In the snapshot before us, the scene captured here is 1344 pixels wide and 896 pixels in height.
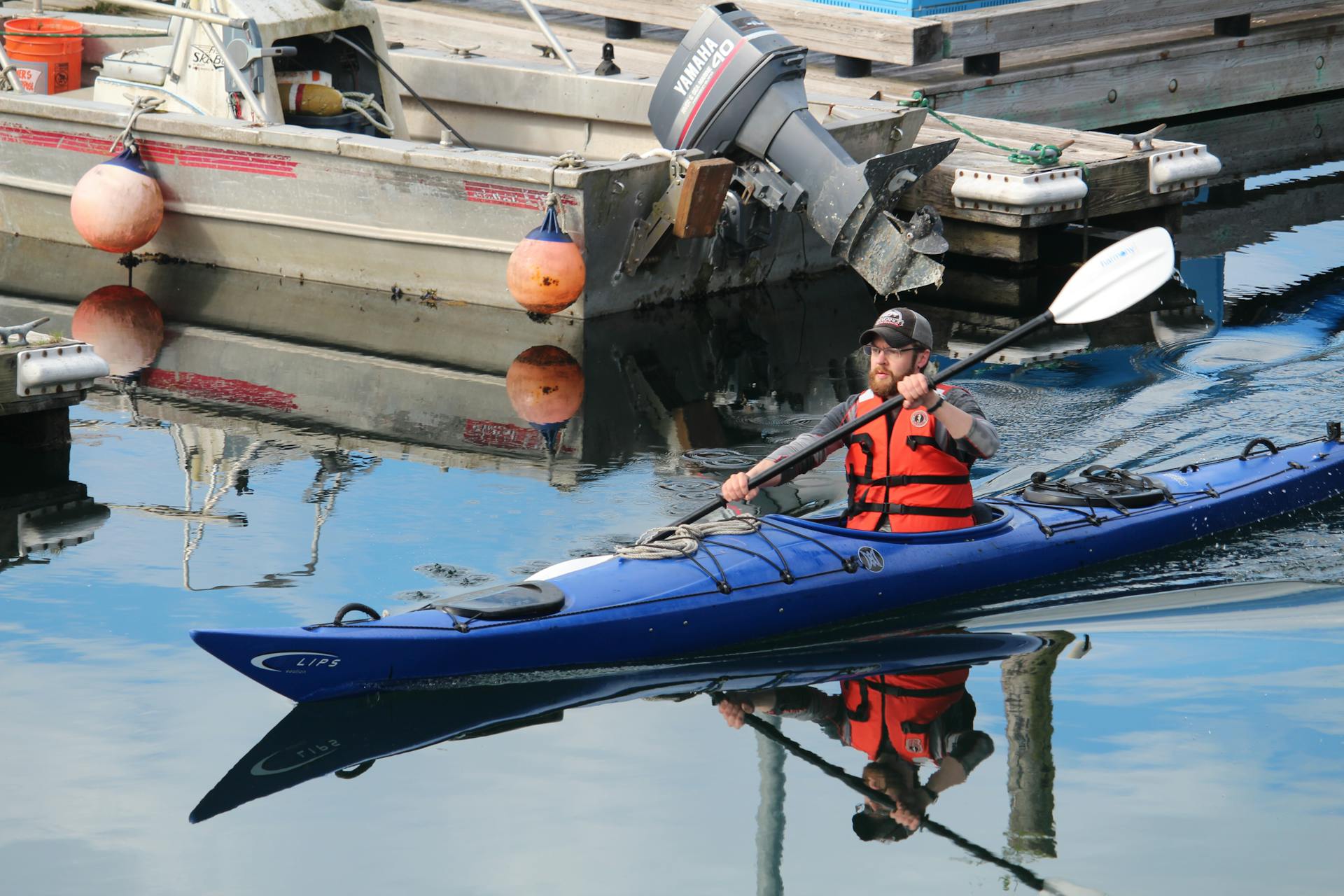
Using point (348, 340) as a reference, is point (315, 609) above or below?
below

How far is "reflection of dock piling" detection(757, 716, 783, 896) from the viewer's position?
4273 mm

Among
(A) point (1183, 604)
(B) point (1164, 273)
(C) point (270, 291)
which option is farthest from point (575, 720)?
(C) point (270, 291)

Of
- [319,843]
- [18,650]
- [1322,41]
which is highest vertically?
[1322,41]

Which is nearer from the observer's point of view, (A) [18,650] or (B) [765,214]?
(A) [18,650]

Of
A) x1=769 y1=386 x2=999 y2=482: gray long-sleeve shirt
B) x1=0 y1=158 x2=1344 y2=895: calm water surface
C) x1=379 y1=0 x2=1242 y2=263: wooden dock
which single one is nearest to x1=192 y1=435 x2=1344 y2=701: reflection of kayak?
x1=0 y1=158 x2=1344 y2=895: calm water surface

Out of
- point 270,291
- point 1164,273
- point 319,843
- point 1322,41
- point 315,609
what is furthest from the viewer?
point 1322,41

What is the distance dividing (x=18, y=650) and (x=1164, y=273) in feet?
13.2

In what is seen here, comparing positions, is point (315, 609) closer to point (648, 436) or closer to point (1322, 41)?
point (648, 436)

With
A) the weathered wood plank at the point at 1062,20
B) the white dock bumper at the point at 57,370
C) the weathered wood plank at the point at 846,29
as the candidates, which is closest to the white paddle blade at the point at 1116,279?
the white dock bumper at the point at 57,370

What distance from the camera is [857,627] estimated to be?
5746 millimetres

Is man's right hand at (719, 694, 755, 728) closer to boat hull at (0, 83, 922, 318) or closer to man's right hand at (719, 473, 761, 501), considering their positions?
man's right hand at (719, 473, 761, 501)

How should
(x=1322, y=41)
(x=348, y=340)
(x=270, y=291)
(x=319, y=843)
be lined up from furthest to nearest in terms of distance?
(x=1322, y=41)
(x=270, y=291)
(x=348, y=340)
(x=319, y=843)

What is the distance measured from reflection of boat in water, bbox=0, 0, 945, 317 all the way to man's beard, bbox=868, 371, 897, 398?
10.9ft

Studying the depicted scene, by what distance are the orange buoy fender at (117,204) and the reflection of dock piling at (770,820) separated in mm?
5781
